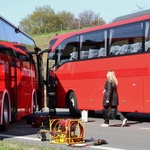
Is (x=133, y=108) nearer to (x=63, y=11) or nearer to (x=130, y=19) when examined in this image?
(x=130, y=19)

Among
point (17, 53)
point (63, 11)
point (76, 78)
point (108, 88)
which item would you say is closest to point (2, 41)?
point (17, 53)

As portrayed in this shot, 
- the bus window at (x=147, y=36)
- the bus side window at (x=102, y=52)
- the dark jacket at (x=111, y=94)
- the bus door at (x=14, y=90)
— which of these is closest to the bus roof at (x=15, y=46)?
the bus door at (x=14, y=90)

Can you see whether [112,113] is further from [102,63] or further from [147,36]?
[102,63]

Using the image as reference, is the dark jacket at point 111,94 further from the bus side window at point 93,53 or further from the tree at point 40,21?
the tree at point 40,21

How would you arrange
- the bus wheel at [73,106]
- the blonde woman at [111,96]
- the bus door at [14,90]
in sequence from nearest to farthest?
the bus door at [14,90]
the blonde woman at [111,96]
the bus wheel at [73,106]

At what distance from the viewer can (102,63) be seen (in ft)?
60.9

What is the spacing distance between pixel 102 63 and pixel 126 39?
1589 mm

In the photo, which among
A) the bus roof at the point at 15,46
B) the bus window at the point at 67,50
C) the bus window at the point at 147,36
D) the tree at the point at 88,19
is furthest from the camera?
the tree at the point at 88,19

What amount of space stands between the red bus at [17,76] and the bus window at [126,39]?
11.4 feet

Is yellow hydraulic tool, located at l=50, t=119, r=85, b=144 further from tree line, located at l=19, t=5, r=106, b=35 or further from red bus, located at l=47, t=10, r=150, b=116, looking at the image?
tree line, located at l=19, t=5, r=106, b=35

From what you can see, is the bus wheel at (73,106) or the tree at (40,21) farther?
the tree at (40,21)

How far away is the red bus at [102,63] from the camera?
1670 centimetres

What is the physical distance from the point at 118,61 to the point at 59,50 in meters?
4.59

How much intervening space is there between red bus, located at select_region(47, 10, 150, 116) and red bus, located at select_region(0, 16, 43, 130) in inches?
51.1
